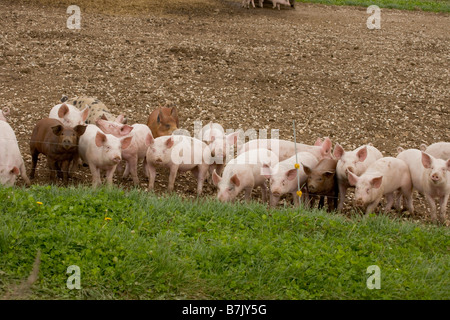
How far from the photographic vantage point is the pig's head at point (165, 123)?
8477 mm

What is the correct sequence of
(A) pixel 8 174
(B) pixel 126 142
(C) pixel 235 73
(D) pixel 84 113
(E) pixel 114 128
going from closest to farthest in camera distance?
(A) pixel 8 174 → (B) pixel 126 142 → (E) pixel 114 128 → (D) pixel 84 113 → (C) pixel 235 73

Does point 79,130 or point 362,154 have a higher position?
point 79,130

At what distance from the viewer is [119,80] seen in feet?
37.2

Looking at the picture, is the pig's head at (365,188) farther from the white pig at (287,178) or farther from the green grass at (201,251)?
the green grass at (201,251)

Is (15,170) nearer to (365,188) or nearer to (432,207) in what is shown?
(365,188)

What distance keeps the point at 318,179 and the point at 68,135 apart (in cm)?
301

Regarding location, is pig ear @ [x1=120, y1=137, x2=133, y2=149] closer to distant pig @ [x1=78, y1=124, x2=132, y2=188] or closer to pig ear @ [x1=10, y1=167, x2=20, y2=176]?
distant pig @ [x1=78, y1=124, x2=132, y2=188]

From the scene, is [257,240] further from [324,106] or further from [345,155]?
[324,106]

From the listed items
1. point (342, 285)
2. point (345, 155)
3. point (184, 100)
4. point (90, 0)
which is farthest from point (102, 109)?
point (90, 0)

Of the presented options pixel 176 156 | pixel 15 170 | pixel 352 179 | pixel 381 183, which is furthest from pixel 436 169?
pixel 15 170

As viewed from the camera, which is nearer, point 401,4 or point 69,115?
point 69,115

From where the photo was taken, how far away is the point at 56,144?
729 centimetres

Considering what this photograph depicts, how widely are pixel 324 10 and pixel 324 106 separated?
912 centimetres

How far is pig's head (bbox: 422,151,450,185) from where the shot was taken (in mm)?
7090
